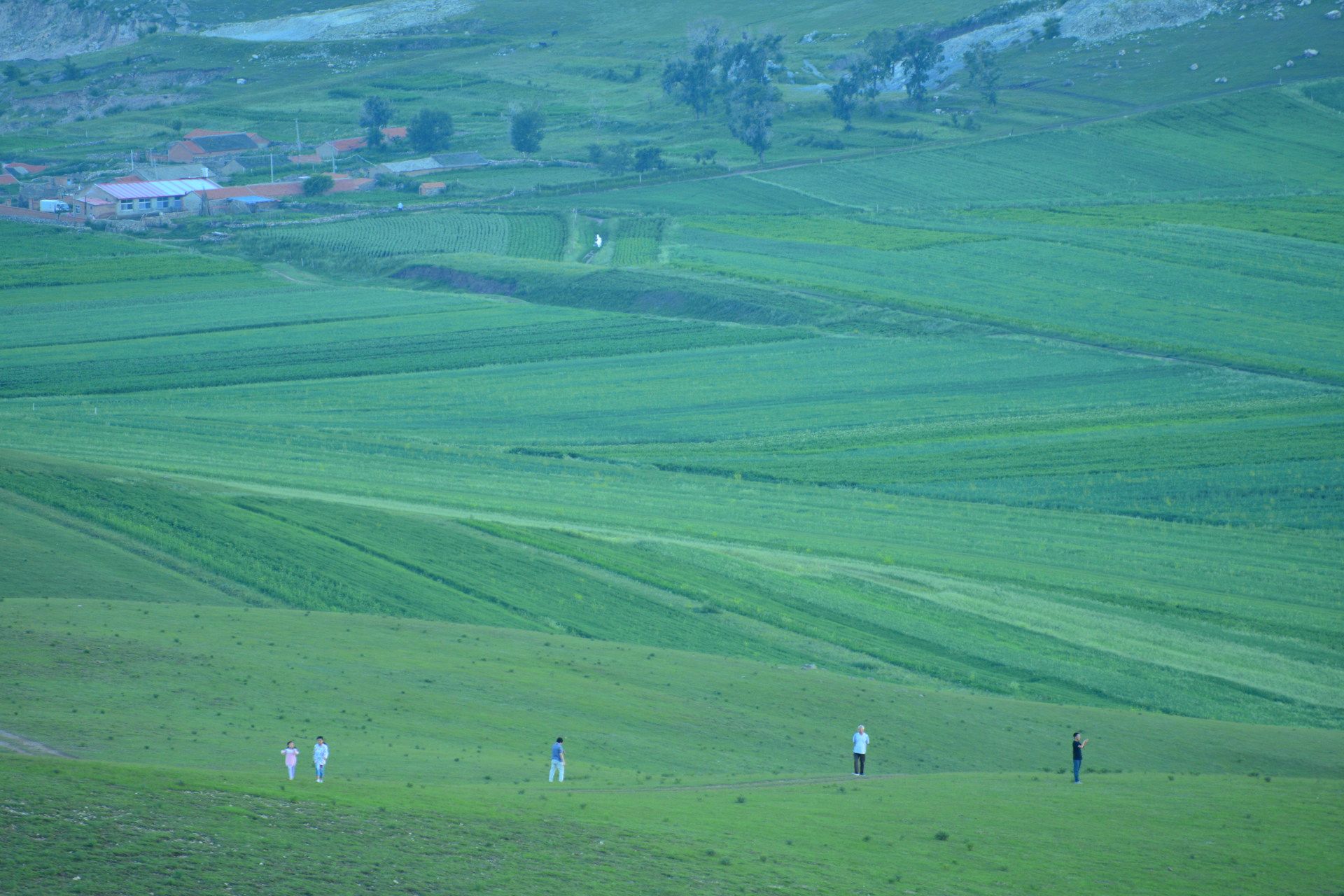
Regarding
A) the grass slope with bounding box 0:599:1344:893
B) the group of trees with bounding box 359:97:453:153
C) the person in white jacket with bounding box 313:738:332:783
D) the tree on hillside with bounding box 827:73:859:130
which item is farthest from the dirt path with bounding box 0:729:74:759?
the tree on hillside with bounding box 827:73:859:130

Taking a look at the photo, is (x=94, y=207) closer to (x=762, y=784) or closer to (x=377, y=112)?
(x=377, y=112)

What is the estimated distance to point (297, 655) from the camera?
3872 centimetres

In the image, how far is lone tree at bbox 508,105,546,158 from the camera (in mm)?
181250

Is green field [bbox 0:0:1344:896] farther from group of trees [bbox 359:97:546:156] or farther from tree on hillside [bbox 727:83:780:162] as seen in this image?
group of trees [bbox 359:97:546:156]

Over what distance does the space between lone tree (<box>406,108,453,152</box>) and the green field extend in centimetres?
5656

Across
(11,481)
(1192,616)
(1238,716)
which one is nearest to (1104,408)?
(1192,616)

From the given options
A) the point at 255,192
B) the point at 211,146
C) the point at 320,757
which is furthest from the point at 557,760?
the point at 211,146

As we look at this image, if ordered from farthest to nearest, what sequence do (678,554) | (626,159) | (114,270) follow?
1. (626,159)
2. (114,270)
3. (678,554)

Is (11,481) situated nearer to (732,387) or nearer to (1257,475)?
(732,387)

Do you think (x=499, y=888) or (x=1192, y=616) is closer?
(x=499, y=888)

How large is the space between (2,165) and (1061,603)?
171320mm

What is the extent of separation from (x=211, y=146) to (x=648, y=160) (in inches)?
2615

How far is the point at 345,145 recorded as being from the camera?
630ft

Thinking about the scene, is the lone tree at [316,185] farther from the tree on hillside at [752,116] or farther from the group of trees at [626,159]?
the tree on hillside at [752,116]
